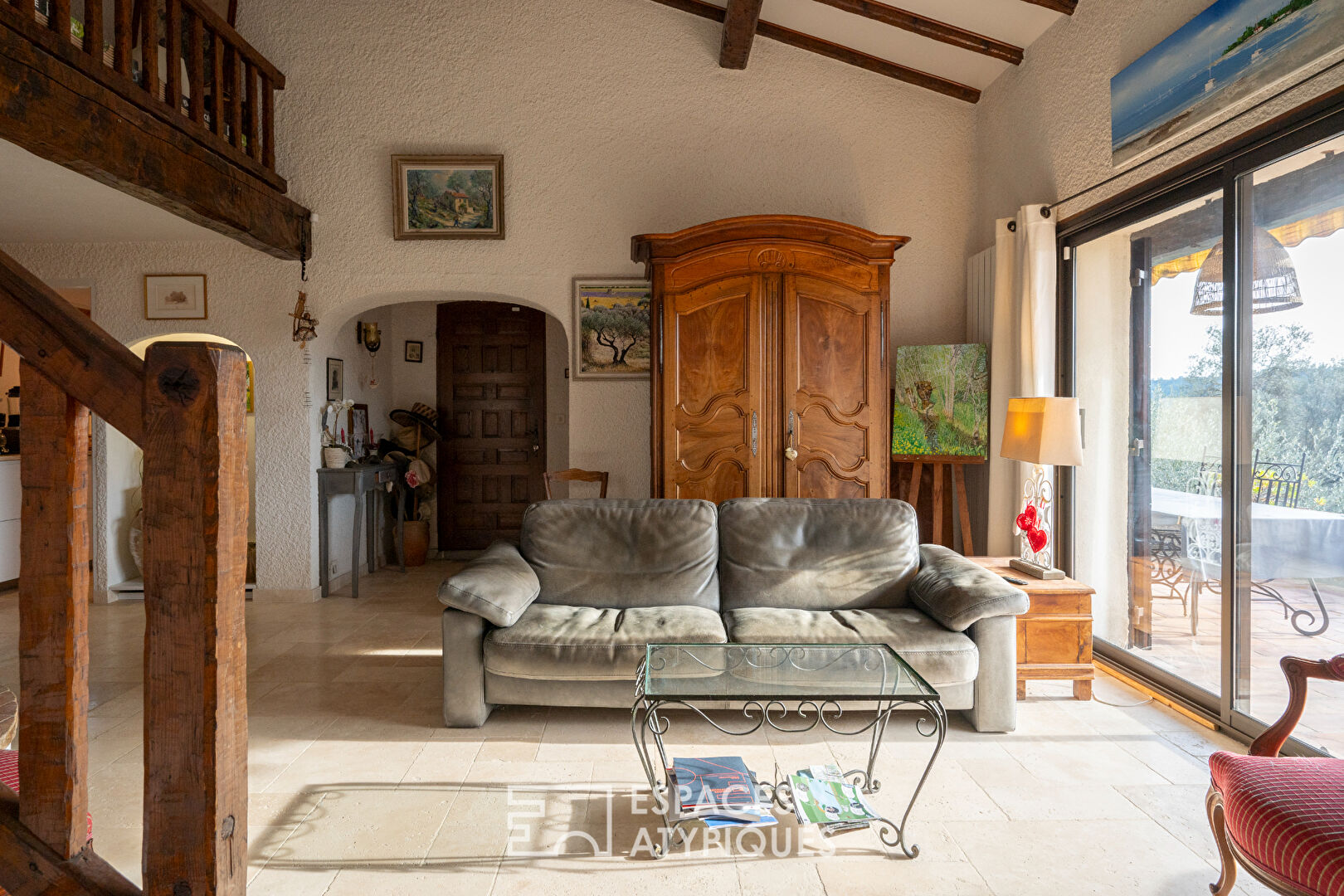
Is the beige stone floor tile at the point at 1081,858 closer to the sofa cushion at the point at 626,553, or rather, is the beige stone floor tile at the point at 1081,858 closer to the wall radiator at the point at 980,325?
the sofa cushion at the point at 626,553

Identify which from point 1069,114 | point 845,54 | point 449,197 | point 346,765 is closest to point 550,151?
point 449,197

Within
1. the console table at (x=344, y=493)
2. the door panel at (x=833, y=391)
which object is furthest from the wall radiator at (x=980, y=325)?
the console table at (x=344, y=493)

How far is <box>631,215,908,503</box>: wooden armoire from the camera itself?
14.3 ft

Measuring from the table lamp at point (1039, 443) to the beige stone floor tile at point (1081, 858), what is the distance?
1364 millimetres

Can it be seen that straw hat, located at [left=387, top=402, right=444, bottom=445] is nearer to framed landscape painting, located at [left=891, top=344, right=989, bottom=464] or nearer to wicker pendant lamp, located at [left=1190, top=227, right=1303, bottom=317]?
framed landscape painting, located at [left=891, top=344, right=989, bottom=464]

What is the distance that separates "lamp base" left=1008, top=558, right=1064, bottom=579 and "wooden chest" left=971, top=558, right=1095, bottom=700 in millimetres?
148

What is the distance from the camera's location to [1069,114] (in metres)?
3.99

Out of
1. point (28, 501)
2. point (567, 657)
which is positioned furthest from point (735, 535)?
point (28, 501)

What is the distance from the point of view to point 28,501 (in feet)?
3.28

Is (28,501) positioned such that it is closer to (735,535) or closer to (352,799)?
(352,799)

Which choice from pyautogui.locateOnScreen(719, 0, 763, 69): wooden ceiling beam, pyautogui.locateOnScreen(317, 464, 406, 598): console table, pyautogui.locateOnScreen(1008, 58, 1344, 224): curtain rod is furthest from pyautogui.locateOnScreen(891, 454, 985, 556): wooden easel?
pyautogui.locateOnScreen(317, 464, 406, 598): console table

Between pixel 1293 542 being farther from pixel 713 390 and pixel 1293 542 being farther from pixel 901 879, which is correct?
pixel 713 390

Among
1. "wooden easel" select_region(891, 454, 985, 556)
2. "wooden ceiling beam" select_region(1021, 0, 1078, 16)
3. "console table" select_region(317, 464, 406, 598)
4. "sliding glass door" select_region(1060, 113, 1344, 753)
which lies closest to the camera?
"sliding glass door" select_region(1060, 113, 1344, 753)

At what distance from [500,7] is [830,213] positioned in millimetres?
2524
